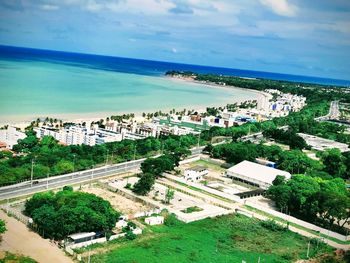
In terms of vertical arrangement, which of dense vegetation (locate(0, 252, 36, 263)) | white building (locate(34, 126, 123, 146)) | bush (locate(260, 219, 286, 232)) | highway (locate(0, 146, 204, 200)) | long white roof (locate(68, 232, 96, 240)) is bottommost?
highway (locate(0, 146, 204, 200))

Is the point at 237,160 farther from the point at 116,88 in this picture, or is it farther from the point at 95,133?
the point at 116,88

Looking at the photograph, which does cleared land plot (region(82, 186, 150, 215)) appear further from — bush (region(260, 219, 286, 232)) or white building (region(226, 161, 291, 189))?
white building (region(226, 161, 291, 189))

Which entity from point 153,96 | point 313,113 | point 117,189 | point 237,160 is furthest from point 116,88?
point 117,189

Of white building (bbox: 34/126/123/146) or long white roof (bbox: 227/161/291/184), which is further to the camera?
white building (bbox: 34/126/123/146)

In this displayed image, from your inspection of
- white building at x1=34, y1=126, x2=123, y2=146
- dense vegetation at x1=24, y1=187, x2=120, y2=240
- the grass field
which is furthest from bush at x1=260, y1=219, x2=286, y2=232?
white building at x1=34, y1=126, x2=123, y2=146

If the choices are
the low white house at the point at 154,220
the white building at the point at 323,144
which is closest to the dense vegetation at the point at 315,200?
the low white house at the point at 154,220

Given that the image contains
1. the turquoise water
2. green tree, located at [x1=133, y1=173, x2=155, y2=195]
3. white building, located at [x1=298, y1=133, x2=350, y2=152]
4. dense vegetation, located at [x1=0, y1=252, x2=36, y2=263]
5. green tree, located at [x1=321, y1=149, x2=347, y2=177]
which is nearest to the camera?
dense vegetation, located at [x1=0, y1=252, x2=36, y2=263]
